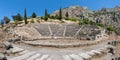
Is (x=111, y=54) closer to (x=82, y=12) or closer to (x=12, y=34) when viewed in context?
(x=12, y=34)

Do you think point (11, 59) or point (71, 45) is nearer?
point (11, 59)

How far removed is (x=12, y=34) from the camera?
54344 mm

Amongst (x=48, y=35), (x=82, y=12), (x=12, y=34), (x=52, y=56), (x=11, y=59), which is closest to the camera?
(x=11, y=59)

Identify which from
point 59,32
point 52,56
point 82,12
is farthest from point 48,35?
point 82,12

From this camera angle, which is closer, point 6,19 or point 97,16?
point 6,19

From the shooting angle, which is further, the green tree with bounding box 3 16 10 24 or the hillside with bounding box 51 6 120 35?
the hillside with bounding box 51 6 120 35

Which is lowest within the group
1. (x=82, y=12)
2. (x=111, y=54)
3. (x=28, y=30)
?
(x=111, y=54)

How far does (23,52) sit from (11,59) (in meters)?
4.67

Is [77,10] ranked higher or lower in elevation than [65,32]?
higher

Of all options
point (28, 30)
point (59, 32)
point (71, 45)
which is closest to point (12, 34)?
point (28, 30)

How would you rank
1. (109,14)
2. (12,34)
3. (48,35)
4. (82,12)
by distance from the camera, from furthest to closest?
(109,14) < (82,12) < (48,35) < (12,34)

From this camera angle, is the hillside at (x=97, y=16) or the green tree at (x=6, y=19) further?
the hillside at (x=97, y=16)

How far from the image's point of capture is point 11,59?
2984 cm

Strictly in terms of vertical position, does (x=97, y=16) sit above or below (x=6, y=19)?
above
